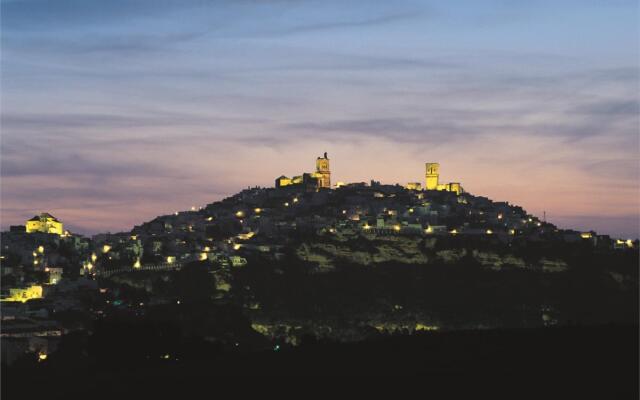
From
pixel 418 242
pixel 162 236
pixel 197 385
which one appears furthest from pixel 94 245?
pixel 197 385

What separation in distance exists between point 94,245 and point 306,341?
80.1m

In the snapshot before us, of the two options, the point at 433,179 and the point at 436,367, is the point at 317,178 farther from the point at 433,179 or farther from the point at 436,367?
the point at 436,367

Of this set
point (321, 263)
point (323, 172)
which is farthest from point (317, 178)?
point (321, 263)

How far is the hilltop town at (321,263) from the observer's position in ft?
300

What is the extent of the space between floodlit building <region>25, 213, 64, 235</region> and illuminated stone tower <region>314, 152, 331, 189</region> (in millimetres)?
58242

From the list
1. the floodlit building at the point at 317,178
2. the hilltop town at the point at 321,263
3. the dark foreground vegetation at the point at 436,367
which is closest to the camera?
the dark foreground vegetation at the point at 436,367

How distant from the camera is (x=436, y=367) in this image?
31703 mm

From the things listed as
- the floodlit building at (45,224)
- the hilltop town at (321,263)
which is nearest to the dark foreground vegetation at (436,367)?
the hilltop town at (321,263)

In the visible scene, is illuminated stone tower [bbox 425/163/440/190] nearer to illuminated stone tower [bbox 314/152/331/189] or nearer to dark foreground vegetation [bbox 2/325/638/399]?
→ illuminated stone tower [bbox 314/152/331/189]

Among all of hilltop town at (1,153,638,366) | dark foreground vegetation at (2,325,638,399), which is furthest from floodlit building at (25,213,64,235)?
dark foreground vegetation at (2,325,638,399)

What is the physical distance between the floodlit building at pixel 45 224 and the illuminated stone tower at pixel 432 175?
7231 cm

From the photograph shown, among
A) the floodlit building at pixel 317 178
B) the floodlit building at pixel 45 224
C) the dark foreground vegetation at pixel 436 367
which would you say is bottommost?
the dark foreground vegetation at pixel 436 367

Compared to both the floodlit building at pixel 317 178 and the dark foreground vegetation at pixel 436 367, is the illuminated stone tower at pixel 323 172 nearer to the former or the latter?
the floodlit building at pixel 317 178

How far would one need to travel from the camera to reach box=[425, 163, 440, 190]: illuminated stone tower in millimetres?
172375
